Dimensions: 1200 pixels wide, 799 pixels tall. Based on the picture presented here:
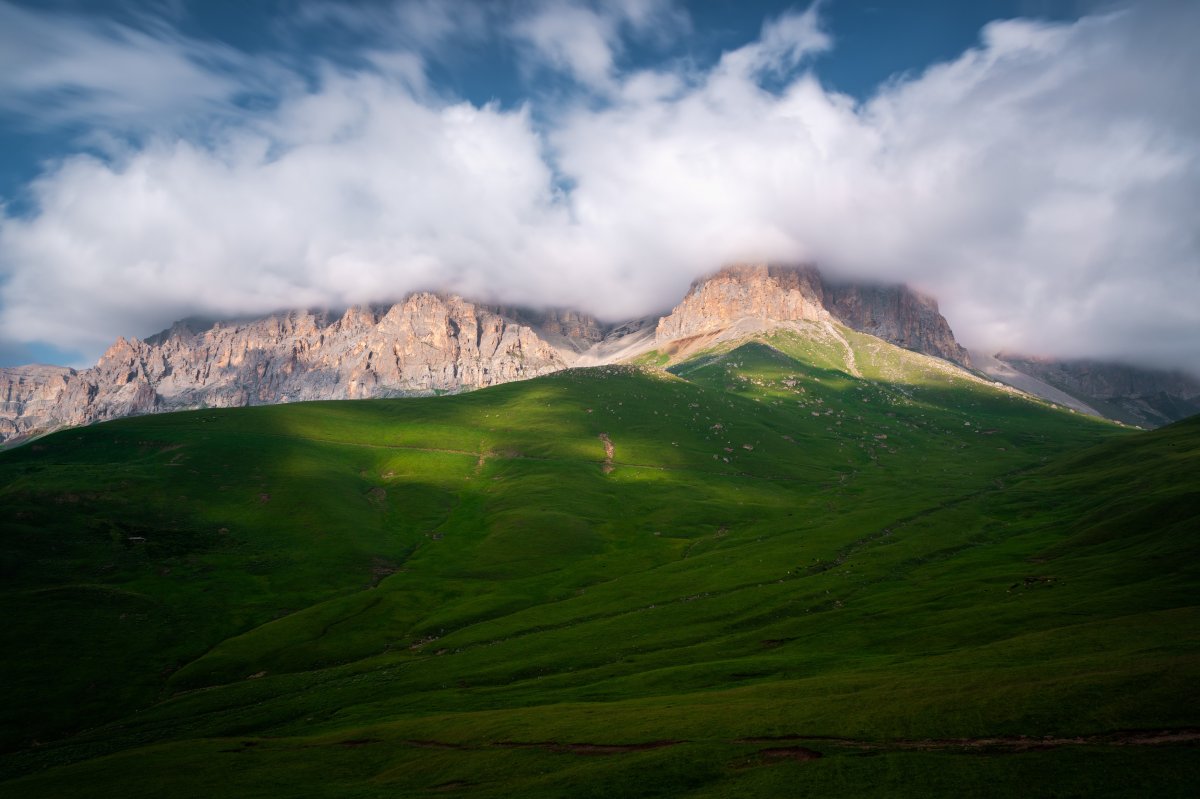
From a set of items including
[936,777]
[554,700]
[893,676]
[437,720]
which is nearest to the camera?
[936,777]

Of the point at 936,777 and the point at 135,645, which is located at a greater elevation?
the point at 936,777

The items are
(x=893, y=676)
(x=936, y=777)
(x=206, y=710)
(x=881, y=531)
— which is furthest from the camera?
(x=881, y=531)

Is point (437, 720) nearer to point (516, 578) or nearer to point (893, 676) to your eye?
point (893, 676)

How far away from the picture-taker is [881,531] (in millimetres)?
184125

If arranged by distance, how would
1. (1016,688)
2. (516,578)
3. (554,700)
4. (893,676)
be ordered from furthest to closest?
(516,578) → (554,700) → (893,676) → (1016,688)

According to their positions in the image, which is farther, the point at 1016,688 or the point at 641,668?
the point at 641,668

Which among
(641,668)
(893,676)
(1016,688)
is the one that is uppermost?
(1016,688)

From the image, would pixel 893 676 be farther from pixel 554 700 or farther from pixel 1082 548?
pixel 1082 548

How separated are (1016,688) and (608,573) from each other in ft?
409

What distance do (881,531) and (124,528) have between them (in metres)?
205

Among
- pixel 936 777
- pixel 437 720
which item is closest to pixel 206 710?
pixel 437 720

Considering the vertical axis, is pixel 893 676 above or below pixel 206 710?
above

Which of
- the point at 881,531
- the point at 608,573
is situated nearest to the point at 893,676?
the point at 608,573

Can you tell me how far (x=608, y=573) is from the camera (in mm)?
170000
